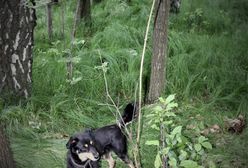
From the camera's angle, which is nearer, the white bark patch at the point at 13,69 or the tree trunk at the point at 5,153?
the tree trunk at the point at 5,153

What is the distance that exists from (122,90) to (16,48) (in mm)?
1518

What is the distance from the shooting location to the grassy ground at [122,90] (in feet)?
14.0

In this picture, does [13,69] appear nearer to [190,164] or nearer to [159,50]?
[159,50]

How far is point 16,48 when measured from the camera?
491 centimetres

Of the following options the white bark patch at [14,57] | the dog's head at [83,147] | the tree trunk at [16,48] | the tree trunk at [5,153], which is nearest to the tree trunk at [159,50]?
the dog's head at [83,147]

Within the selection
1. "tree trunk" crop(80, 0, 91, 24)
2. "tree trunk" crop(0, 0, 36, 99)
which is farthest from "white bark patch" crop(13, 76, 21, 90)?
"tree trunk" crop(80, 0, 91, 24)

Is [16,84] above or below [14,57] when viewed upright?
below

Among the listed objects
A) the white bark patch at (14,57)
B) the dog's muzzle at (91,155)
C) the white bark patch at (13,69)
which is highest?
the white bark patch at (14,57)

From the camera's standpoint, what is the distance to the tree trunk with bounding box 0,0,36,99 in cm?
475

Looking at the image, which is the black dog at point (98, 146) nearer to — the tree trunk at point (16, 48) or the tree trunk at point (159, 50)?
the tree trunk at point (159, 50)

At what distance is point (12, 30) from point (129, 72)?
173cm

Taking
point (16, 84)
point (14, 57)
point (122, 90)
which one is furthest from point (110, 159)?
point (14, 57)

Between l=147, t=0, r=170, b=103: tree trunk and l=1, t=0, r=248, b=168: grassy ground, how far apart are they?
0.89ft

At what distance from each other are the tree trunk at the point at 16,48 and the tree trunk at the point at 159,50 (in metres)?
1.63
